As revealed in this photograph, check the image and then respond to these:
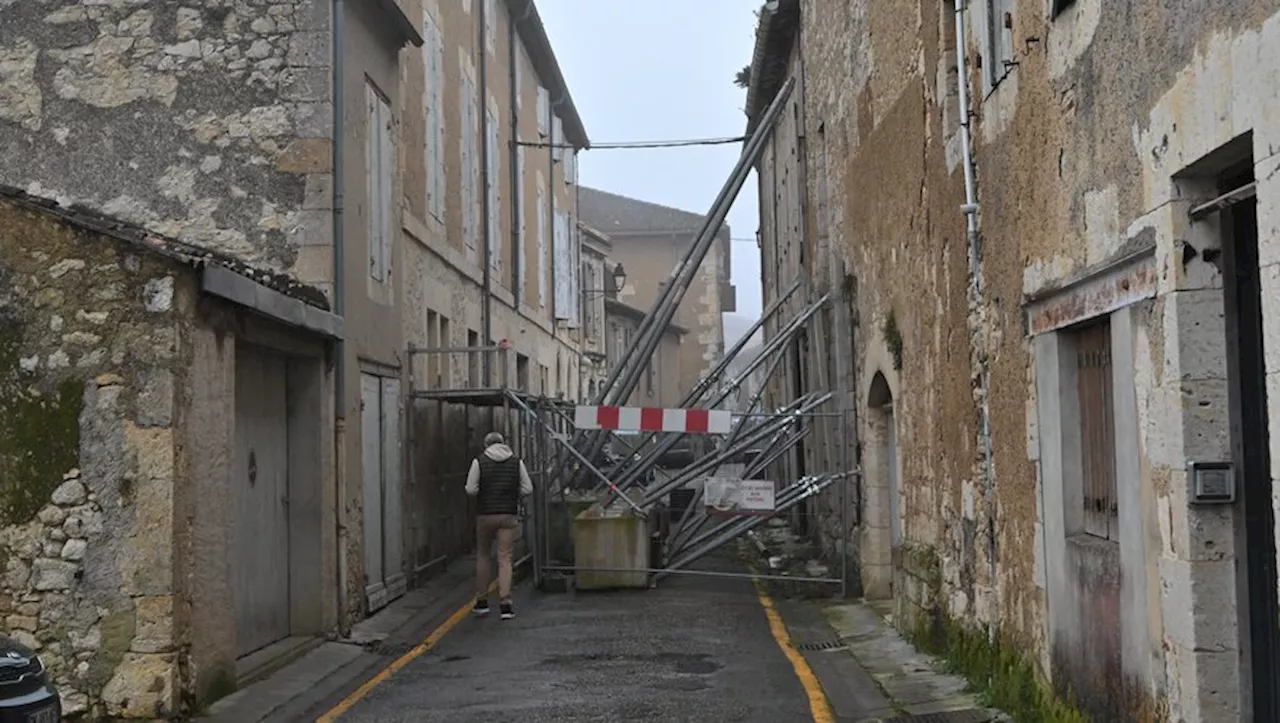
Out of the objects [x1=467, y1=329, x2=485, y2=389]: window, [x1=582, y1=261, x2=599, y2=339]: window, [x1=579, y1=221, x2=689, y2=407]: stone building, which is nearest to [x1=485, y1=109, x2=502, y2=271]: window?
[x1=467, y1=329, x2=485, y2=389]: window

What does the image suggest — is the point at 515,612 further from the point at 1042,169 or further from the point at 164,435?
the point at 1042,169

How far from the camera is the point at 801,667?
33.1 ft

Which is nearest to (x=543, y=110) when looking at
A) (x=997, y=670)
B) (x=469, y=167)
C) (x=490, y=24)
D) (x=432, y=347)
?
(x=490, y=24)

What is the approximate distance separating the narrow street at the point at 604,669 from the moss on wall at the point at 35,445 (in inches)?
84.5

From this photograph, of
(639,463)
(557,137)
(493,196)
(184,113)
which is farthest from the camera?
(557,137)

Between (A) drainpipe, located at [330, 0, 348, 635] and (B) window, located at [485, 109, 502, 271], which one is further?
(B) window, located at [485, 109, 502, 271]

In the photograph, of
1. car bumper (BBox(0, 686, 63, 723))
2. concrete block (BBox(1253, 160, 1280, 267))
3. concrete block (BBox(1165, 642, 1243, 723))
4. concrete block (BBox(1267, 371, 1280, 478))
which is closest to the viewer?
concrete block (BBox(1253, 160, 1280, 267))

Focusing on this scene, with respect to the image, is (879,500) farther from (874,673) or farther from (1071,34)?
(1071,34)

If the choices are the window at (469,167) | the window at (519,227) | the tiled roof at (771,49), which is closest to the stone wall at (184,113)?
the window at (469,167)

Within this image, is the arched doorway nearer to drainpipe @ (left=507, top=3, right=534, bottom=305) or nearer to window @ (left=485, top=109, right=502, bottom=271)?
window @ (left=485, top=109, right=502, bottom=271)

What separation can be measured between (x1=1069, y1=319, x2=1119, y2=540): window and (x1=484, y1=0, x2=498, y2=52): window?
53.0 ft

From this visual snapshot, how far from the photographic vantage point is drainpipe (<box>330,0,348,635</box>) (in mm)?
11648

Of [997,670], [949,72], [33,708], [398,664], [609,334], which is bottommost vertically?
[398,664]

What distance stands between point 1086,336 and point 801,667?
4.05m
